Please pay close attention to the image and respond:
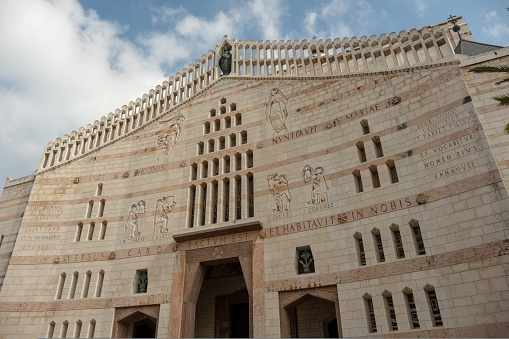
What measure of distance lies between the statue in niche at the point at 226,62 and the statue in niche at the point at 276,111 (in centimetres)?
378

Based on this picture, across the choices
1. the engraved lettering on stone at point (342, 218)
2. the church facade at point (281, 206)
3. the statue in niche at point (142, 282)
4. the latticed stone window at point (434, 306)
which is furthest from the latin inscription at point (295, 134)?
the statue in niche at point (142, 282)

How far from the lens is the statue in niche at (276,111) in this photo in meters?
19.5

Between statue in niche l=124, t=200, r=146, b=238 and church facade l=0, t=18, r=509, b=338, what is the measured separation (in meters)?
0.11

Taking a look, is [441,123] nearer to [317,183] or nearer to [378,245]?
[378,245]

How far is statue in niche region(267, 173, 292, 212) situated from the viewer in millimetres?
17297

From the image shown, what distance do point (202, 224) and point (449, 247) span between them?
10595 mm

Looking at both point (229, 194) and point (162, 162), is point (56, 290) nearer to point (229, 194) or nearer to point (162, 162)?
point (162, 162)

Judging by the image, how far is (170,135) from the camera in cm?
2212

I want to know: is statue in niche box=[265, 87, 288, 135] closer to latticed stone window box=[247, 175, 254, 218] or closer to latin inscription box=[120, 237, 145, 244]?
latticed stone window box=[247, 175, 254, 218]

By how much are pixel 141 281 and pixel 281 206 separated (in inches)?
291

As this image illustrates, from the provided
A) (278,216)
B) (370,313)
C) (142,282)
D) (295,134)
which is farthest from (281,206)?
(142,282)

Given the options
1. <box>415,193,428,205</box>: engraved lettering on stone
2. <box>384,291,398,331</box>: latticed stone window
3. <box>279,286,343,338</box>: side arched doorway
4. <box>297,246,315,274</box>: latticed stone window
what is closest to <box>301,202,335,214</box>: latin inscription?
<box>297,246,315,274</box>: latticed stone window

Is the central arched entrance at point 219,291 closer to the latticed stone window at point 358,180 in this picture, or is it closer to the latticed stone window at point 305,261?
the latticed stone window at point 305,261

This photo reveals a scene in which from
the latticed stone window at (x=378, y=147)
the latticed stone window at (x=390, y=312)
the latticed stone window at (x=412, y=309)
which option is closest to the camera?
the latticed stone window at (x=412, y=309)
